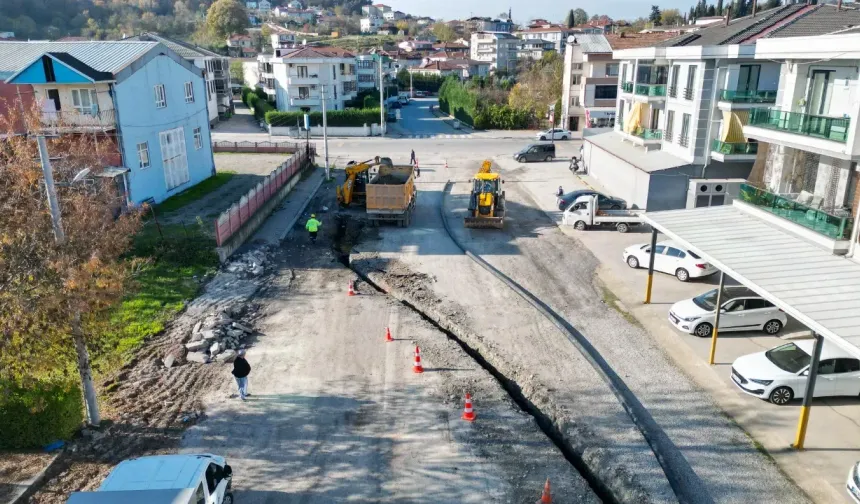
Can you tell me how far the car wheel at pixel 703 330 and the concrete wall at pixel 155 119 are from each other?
25.7 m

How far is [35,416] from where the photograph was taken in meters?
11.4

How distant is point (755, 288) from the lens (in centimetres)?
1280

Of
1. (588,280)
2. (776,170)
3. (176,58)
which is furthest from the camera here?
(176,58)

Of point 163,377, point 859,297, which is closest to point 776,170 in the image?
point 859,297

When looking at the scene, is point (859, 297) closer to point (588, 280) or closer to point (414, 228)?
point (588, 280)

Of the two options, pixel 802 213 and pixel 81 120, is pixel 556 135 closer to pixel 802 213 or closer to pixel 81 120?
pixel 81 120

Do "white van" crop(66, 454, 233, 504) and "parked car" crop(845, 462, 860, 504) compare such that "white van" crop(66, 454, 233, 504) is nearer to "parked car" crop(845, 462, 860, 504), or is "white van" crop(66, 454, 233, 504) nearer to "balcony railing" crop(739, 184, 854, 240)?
"parked car" crop(845, 462, 860, 504)

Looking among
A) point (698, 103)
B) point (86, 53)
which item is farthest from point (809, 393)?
point (86, 53)

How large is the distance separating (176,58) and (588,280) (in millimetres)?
26456

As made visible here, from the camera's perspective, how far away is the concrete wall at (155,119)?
28.2 m

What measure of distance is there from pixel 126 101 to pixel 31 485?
2251 centimetres

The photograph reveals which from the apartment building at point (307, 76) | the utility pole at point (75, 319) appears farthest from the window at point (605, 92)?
the utility pole at point (75, 319)

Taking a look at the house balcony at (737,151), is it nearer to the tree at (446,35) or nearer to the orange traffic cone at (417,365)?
the orange traffic cone at (417,365)

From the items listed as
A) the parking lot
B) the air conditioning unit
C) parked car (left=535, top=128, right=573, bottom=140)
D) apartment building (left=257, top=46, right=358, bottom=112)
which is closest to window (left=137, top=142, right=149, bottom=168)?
the parking lot
